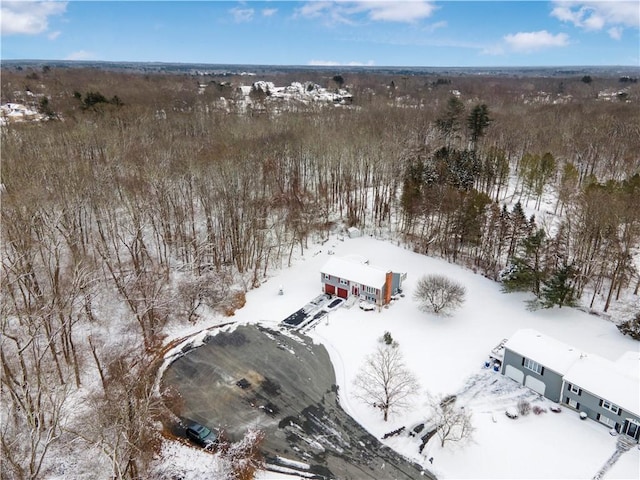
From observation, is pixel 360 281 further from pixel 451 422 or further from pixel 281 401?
pixel 451 422

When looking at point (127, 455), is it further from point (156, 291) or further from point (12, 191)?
point (12, 191)

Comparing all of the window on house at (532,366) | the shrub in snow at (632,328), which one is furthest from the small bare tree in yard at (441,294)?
the shrub in snow at (632,328)

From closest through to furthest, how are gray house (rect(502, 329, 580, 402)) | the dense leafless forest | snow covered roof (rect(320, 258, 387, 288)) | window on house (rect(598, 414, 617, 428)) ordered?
window on house (rect(598, 414, 617, 428))
the dense leafless forest
gray house (rect(502, 329, 580, 402))
snow covered roof (rect(320, 258, 387, 288))

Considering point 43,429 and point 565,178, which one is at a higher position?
point 565,178

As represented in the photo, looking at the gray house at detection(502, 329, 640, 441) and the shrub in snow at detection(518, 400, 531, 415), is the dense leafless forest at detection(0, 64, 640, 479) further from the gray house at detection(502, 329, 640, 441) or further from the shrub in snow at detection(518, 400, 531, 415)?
the shrub in snow at detection(518, 400, 531, 415)

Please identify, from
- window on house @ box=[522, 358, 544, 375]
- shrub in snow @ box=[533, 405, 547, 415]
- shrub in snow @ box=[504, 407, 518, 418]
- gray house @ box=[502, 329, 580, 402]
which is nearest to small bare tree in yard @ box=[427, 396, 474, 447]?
shrub in snow @ box=[504, 407, 518, 418]

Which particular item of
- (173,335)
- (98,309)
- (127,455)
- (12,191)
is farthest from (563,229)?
(12,191)

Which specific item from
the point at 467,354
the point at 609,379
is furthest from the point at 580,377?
the point at 467,354
